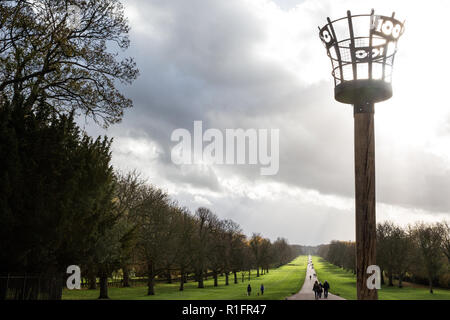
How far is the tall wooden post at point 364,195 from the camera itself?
7.89 meters

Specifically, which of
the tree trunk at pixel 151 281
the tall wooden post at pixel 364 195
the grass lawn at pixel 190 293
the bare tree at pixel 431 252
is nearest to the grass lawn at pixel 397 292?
the bare tree at pixel 431 252

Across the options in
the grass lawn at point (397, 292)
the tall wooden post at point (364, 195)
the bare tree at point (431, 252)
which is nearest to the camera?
the tall wooden post at point (364, 195)

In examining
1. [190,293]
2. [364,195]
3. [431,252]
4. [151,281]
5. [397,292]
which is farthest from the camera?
[431,252]

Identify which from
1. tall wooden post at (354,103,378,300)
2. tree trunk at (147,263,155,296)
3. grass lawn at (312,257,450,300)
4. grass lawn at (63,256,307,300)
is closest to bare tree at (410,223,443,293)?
grass lawn at (312,257,450,300)

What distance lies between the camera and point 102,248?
2048cm

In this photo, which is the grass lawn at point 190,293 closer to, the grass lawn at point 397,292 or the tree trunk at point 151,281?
the tree trunk at point 151,281

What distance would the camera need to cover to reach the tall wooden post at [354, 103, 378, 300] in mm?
7891

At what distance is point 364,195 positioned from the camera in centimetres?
802

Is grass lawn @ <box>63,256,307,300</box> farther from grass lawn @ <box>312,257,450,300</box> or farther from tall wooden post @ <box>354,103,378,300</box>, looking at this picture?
tall wooden post @ <box>354,103,378,300</box>

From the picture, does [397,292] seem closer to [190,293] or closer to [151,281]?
[190,293]

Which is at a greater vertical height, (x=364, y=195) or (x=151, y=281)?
(x=364, y=195)

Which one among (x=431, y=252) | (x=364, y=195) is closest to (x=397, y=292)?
(x=431, y=252)
